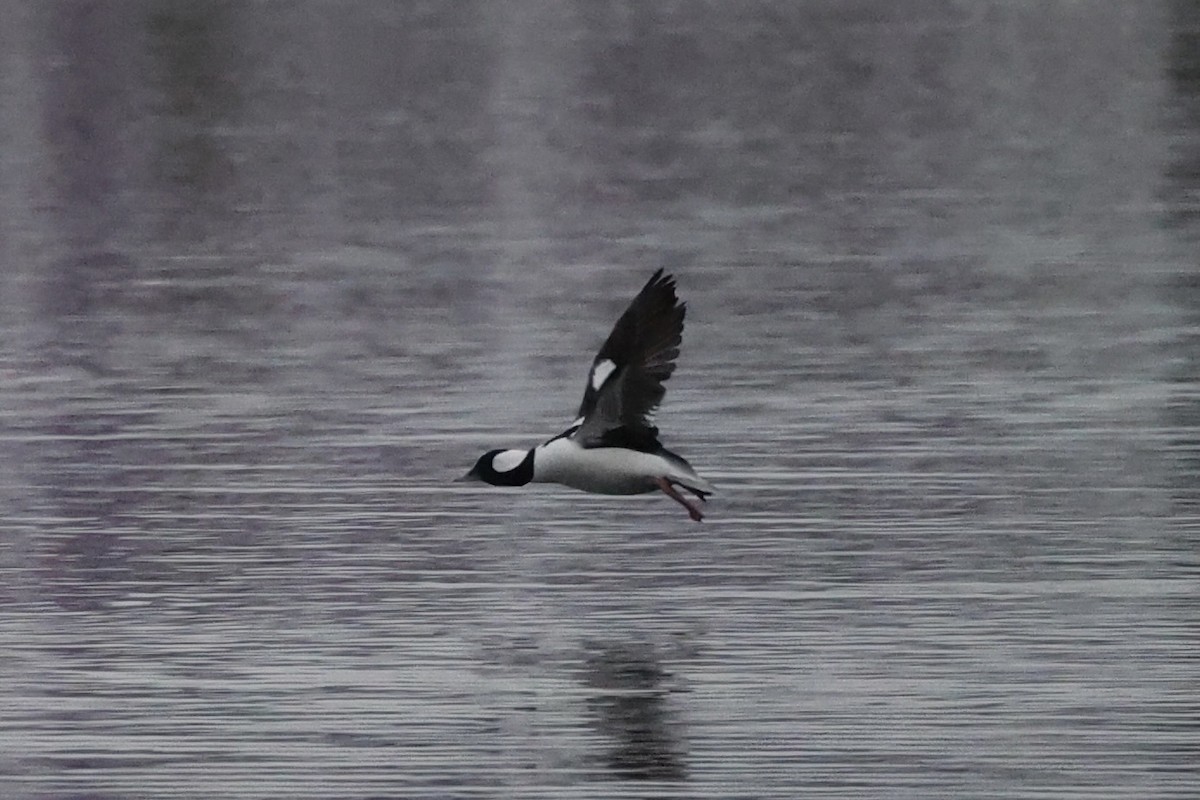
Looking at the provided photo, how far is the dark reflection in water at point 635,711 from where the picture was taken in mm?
10227

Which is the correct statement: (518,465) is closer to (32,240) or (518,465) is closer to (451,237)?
(451,237)

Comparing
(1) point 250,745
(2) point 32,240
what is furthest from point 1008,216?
(1) point 250,745

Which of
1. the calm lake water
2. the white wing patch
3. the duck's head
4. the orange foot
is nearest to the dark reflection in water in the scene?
the calm lake water

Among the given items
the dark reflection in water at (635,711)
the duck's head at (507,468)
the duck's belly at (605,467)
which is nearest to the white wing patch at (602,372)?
the duck's belly at (605,467)

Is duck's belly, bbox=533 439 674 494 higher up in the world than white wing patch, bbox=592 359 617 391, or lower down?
lower down

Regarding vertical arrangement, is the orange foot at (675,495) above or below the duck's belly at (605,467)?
below

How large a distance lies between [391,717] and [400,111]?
3220 cm

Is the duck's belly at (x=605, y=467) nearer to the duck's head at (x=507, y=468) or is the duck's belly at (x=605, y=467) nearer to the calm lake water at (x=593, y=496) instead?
the duck's head at (x=507, y=468)

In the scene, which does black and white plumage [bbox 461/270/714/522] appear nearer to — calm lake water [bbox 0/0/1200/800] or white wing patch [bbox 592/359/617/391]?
white wing patch [bbox 592/359/617/391]

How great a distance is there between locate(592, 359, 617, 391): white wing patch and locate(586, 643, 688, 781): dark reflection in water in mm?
1143

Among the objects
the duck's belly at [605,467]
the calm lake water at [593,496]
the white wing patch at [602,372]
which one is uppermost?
the white wing patch at [602,372]

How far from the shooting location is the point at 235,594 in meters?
12.9

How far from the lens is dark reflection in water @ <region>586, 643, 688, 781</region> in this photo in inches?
403

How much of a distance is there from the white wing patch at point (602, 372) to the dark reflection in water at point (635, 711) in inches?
45.0
